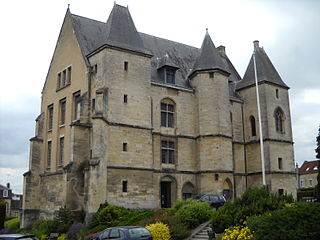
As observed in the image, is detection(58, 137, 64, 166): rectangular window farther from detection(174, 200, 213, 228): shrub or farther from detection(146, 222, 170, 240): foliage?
detection(146, 222, 170, 240): foliage

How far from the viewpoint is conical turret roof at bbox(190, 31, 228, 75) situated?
3312 centimetres

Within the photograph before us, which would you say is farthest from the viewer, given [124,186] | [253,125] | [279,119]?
[279,119]

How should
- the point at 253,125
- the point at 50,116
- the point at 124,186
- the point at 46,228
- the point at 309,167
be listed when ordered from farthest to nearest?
the point at 309,167, the point at 253,125, the point at 50,116, the point at 124,186, the point at 46,228

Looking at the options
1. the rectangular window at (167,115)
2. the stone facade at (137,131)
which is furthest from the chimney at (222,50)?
the rectangular window at (167,115)

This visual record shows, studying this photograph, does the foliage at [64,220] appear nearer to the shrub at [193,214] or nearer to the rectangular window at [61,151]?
the rectangular window at [61,151]

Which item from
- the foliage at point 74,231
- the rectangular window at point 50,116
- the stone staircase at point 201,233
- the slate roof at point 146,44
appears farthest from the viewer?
the rectangular window at point 50,116

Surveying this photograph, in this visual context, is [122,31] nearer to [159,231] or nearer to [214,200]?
[214,200]

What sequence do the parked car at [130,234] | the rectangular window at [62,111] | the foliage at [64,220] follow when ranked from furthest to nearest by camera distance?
the rectangular window at [62,111]
the foliage at [64,220]
the parked car at [130,234]

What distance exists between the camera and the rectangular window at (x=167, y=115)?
31.6m

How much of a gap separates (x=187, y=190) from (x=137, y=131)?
269 inches

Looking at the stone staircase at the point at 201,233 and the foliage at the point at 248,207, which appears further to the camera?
the stone staircase at the point at 201,233

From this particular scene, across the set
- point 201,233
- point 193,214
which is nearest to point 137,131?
point 193,214

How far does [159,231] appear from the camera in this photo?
60.7 feet

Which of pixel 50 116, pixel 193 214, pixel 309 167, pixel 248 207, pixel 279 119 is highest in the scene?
pixel 50 116
